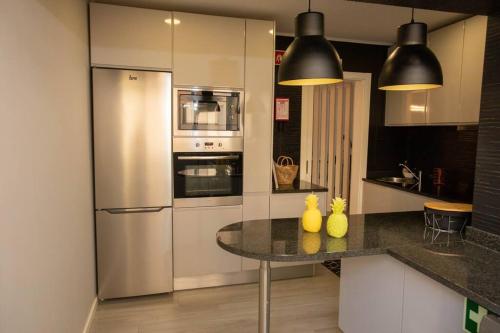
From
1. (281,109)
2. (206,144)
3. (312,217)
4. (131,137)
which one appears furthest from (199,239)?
(281,109)

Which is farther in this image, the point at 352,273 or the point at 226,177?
the point at 226,177

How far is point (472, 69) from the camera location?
9.97 feet

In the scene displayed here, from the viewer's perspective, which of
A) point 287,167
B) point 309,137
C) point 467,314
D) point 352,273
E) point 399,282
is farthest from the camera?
point 309,137

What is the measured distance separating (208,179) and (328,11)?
1.82 meters

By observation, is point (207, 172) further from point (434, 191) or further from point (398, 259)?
point (434, 191)

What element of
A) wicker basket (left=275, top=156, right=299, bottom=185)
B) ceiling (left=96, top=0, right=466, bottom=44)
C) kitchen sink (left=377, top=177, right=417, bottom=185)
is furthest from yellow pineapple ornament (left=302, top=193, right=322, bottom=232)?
kitchen sink (left=377, top=177, right=417, bottom=185)

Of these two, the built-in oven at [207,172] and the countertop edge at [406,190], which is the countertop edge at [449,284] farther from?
the built-in oven at [207,172]

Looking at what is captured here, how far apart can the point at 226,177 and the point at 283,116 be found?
1.02 meters

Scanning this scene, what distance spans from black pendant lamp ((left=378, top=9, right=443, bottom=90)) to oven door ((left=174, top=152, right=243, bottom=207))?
1.68m

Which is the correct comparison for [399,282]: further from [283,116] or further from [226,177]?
[283,116]

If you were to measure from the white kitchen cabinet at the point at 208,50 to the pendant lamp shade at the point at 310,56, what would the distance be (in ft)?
4.91

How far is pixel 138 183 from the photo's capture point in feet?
9.90

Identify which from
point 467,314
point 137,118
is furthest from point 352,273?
point 137,118

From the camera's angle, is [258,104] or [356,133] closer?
[258,104]
